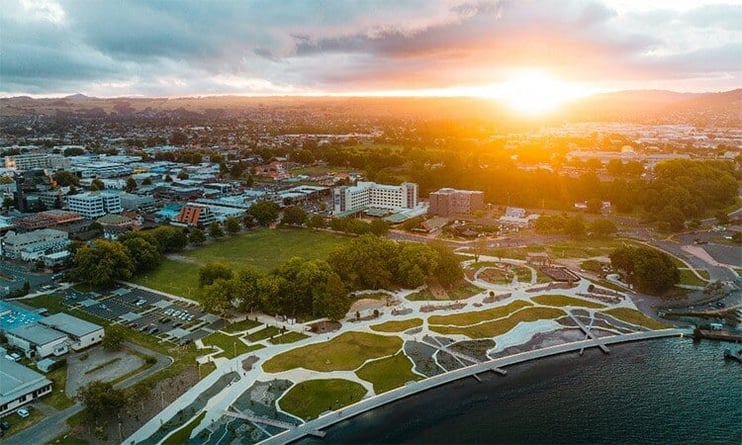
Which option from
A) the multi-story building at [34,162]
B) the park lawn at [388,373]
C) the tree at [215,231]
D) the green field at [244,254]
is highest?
the multi-story building at [34,162]

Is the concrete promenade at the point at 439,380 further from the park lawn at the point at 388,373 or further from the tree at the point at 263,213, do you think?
the tree at the point at 263,213

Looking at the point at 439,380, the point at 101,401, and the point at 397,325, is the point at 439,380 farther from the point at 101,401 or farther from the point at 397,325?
the point at 101,401

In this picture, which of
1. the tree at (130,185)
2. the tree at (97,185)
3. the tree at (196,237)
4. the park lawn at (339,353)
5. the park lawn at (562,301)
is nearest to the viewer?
the park lawn at (339,353)

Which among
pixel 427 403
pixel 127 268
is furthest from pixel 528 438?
pixel 127 268

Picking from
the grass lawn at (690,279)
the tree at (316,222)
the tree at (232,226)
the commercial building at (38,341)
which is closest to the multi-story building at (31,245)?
the tree at (232,226)

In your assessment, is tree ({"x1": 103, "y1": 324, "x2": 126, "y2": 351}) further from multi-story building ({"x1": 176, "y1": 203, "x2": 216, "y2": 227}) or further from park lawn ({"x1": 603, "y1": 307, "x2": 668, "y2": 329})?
park lawn ({"x1": 603, "y1": 307, "x2": 668, "y2": 329})

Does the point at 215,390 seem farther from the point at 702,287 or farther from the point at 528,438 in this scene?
the point at 702,287

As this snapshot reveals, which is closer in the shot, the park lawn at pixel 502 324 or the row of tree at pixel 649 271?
the park lawn at pixel 502 324
